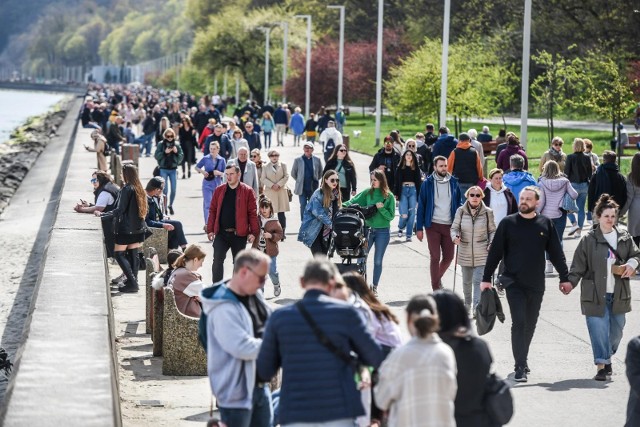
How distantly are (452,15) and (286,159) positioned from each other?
1607 inches

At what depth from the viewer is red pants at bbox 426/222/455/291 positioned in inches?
665

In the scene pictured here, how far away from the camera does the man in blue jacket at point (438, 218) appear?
16.9 meters

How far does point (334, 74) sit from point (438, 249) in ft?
199

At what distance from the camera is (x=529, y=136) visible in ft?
177

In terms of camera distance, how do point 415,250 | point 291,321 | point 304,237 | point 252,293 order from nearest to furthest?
point 291,321, point 252,293, point 304,237, point 415,250

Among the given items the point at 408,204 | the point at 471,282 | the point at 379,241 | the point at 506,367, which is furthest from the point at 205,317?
the point at 408,204

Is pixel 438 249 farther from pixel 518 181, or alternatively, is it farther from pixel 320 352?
pixel 320 352

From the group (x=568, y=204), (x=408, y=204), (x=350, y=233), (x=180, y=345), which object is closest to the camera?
(x=180, y=345)

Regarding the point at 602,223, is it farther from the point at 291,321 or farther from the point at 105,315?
the point at 291,321

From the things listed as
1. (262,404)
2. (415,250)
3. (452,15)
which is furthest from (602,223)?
(452,15)

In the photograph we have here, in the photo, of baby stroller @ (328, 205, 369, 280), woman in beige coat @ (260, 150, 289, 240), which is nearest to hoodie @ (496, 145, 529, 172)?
woman in beige coat @ (260, 150, 289, 240)

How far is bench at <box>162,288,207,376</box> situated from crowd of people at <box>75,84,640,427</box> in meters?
0.22

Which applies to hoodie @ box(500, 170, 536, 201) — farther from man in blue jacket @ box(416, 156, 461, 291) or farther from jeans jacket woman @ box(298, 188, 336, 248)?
jeans jacket woman @ box(298, 188, 336, 248)

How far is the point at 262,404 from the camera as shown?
26.9ft
